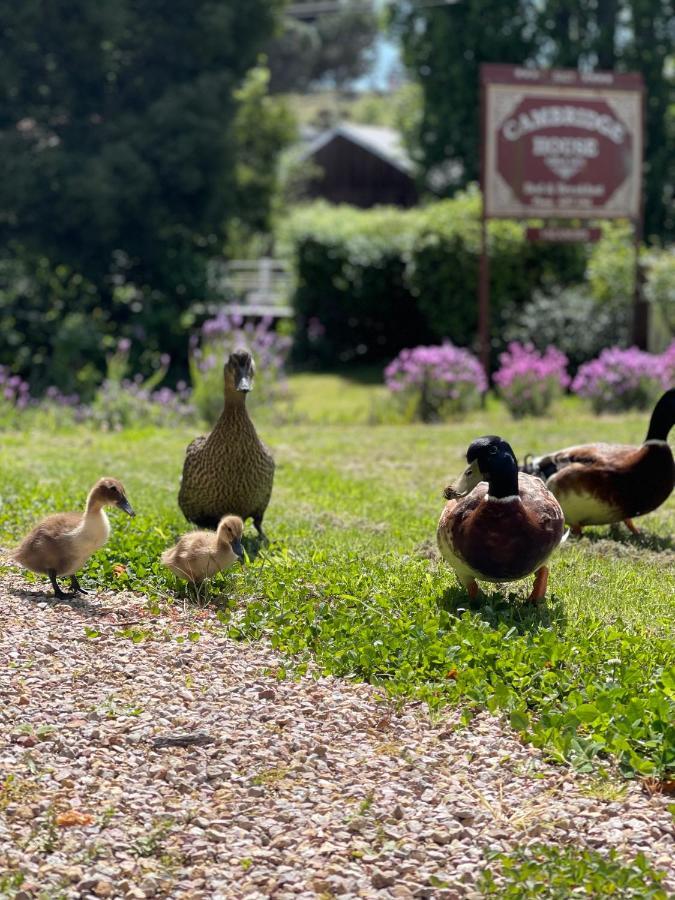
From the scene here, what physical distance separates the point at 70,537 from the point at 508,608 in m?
2.17

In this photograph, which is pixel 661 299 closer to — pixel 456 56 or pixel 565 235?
pixel 565 235

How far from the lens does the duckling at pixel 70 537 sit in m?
6.09

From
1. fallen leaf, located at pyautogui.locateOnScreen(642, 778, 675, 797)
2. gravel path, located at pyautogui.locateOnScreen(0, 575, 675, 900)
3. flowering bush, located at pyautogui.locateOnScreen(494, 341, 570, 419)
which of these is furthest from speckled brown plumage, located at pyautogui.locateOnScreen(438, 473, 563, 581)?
flowering bush, located at pyautogui.locateOnScreen(494, 341, 570, 419)

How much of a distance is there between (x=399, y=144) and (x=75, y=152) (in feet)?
68.7

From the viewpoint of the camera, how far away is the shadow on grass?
18.5 ft

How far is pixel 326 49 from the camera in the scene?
7619 cm

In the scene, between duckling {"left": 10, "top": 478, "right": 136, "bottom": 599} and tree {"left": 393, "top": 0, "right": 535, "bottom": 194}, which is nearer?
duckling {"left": 10, "top": 478, "right": 136, "bottom": 599}

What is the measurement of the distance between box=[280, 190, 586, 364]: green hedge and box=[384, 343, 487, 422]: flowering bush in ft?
16.1

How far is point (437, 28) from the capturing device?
33.8 m

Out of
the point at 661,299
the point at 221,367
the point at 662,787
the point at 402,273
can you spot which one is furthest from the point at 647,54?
the point at 662,787

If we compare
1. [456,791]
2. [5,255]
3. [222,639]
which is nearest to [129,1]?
[5,255]

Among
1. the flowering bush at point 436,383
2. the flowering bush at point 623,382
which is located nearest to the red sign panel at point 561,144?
the flowering bush at point 436,383

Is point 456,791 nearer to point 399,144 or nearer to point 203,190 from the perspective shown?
point 203,190

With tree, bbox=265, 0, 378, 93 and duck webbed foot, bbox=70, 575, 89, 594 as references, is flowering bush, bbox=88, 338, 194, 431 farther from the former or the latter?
tree, bbox=265, 0, 378, 93
